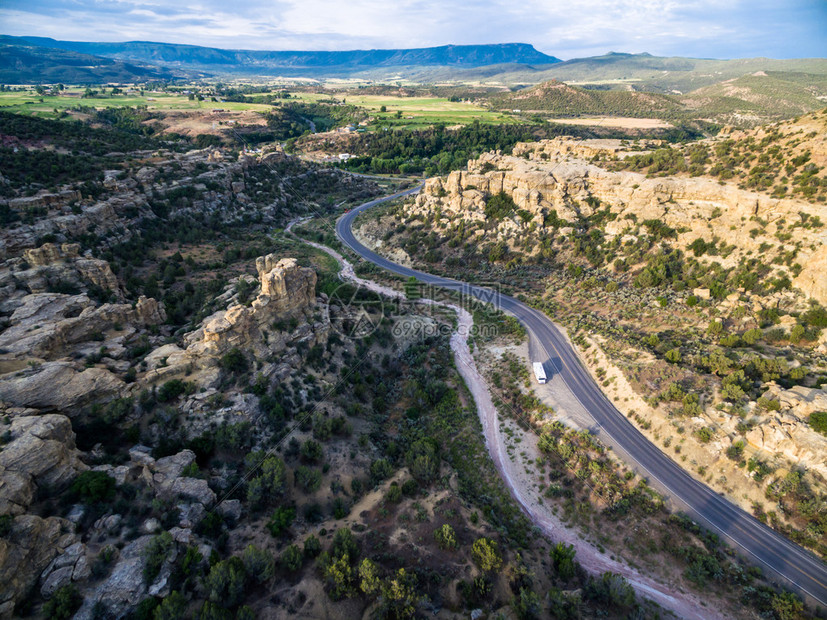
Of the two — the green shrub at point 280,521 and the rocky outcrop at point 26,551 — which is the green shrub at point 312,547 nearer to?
the green shrub at point 280,521

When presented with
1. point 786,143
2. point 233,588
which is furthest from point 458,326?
point 786,143

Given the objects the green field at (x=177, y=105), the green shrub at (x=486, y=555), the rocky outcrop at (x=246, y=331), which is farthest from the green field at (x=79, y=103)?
the green shrub at (x=486, y=555)

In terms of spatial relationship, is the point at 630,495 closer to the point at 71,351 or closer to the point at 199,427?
the point at 199,427

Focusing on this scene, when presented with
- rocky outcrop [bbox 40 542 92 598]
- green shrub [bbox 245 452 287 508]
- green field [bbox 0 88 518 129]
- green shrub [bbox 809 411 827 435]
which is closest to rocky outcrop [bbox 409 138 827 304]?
green shrub [bbox 809 411 827 435]

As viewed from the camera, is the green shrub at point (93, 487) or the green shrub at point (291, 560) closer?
the green shrub at point (93, 487)

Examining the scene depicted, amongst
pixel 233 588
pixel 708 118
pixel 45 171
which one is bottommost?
pixel 233 588

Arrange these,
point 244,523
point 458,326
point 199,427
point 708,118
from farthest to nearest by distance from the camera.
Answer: point 708,118 < point 458,326 < point 199,427 < point 244,523
